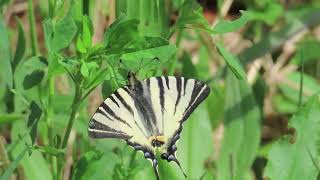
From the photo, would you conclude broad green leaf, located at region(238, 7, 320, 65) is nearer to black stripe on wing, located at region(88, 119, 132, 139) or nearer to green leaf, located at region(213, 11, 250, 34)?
green leaf, located at region(213, 11, 250, 34)

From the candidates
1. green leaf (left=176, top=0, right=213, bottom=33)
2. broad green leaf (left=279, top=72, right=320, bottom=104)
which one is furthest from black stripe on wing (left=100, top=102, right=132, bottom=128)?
broad green leaf (left=279, top=72, right=320, bottom=104)

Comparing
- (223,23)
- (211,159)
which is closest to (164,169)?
(223,23)

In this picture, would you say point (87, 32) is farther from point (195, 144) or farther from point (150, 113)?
point (195, 144)

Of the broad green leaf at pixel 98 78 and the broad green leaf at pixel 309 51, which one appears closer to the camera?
the broad green leaf at pixel 98 78

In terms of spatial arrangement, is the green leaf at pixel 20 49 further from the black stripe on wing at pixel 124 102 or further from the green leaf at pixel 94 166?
the black stripe on wing at pixel 124 102

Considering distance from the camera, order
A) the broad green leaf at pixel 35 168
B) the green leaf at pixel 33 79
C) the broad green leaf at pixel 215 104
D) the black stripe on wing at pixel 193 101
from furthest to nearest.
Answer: the broad green leaf at pixel 215 104, the broad green leaf at pixel 35 168, the green leaf at pixel 33 79, the black stripe on wing at pixel 193 101

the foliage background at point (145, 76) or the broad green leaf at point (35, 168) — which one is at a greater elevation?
the foliage background at point (145, 76)

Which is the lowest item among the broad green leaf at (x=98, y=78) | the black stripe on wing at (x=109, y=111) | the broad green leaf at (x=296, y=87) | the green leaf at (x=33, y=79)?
the broad green leaf at (x=296, y=87)

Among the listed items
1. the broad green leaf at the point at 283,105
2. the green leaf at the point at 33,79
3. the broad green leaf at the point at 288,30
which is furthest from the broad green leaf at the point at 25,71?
the broad green leaf at the point at 283,105

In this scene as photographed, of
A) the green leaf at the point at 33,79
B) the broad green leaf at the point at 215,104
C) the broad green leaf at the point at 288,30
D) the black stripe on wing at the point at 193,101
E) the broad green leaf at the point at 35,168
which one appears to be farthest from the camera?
the broad green leaf at the point at 288,30
